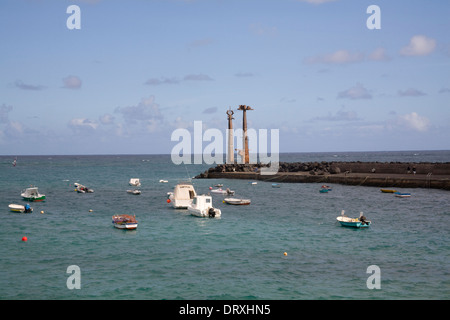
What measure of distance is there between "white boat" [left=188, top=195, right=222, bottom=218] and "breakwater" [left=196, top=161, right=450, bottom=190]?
1641 inches

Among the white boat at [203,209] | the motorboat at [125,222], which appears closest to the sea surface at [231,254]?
the motorboat at [125,222]

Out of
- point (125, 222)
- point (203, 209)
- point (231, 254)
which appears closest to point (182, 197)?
point (203, 209)

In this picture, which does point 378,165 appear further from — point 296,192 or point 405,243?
point 405,243

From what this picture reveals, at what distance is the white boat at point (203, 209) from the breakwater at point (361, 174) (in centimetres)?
4169

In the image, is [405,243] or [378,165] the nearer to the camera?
[405,243]

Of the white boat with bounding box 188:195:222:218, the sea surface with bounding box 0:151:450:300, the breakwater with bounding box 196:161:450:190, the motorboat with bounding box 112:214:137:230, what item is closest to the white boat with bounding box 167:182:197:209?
the sea surface with bounding box 0:151:450:300

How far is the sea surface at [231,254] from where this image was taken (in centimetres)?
2262

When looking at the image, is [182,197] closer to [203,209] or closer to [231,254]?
[203,209]

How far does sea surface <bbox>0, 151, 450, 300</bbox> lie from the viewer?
22625 mm

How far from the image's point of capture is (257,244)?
3322 centimetres

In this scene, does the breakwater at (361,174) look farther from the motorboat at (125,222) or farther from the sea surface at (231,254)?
the motorboat at (125,222)

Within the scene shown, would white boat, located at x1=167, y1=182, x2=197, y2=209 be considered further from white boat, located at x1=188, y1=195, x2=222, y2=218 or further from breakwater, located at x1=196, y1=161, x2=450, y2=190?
breakwater, located at x1=196, y1=161, x2=450, y2=190
